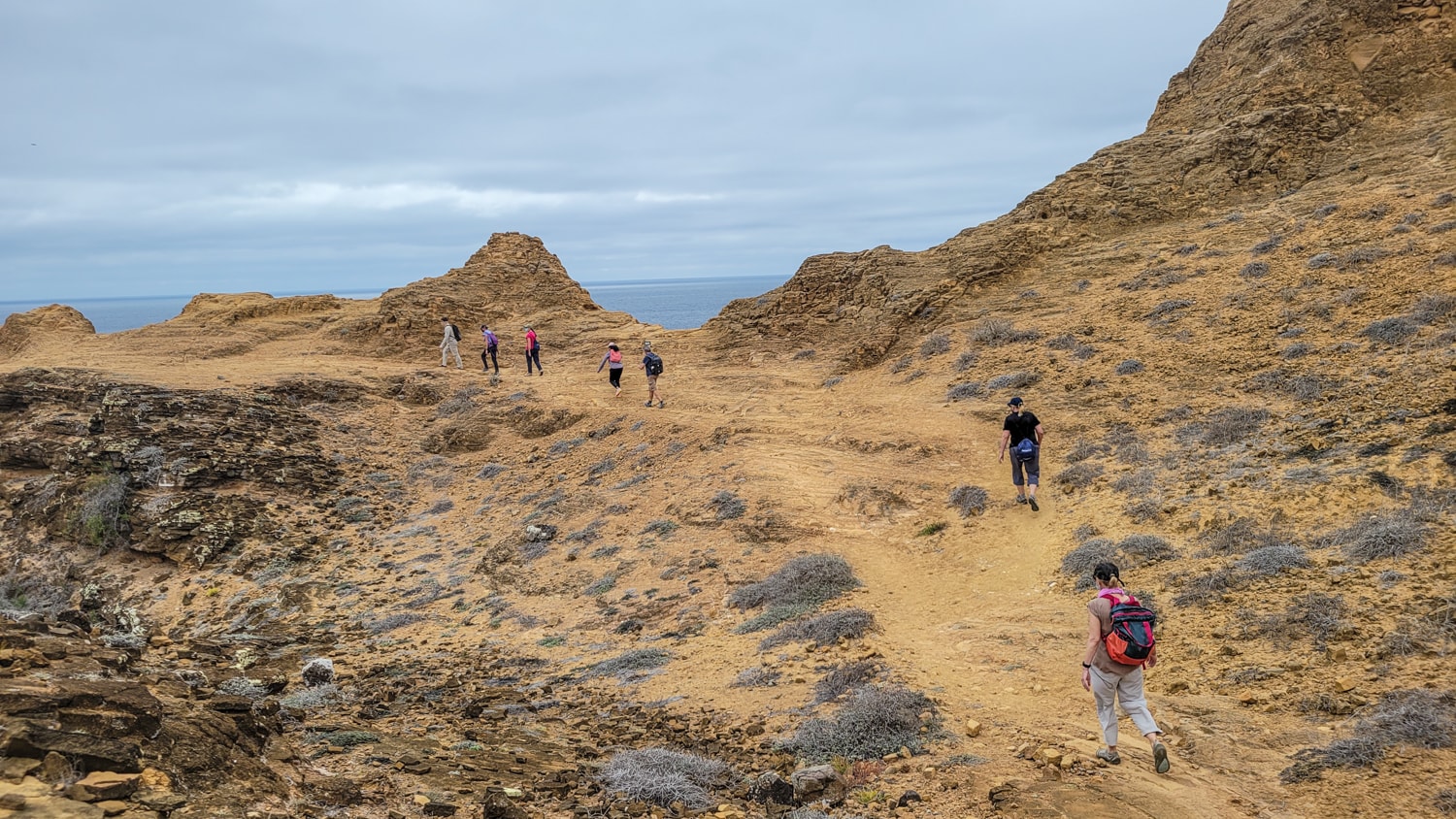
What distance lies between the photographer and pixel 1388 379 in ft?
38.6

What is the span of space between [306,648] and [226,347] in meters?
21.5

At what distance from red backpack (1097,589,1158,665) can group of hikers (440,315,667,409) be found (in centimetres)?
1436

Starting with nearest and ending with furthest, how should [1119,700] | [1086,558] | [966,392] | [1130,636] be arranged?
[1130,636]
[1119,700]
[1086,558]
[966,392]

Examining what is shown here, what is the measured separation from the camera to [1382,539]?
7.89 meters

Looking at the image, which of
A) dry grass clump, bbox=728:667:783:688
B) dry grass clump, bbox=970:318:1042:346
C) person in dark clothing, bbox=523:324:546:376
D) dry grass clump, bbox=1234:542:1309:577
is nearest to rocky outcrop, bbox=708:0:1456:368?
dry grass clump, bbox=970:318:1042:346

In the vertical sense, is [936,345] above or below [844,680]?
above

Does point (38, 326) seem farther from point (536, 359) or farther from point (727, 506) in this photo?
point (727, 506)

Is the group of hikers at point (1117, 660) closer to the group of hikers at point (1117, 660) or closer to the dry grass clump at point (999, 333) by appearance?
the group of hikers at point (1117, 660)

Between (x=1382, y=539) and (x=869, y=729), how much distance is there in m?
5.45

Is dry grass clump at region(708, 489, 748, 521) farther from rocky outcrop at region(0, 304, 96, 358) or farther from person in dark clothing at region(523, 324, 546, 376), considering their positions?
rocky outcrop at region(0, 304, 96, 358)

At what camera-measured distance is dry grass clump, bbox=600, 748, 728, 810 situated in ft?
20.3

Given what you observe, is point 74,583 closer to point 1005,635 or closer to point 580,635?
point 580,635

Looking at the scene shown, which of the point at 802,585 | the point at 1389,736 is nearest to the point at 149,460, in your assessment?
the point at 802,585

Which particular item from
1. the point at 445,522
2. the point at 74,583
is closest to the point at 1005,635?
the point at 445,522
